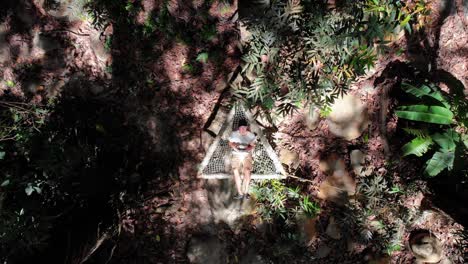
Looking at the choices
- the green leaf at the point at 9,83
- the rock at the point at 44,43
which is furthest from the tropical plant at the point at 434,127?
the green leaf at the point at 9,83

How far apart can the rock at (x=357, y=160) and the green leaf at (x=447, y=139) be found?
107 centimetres

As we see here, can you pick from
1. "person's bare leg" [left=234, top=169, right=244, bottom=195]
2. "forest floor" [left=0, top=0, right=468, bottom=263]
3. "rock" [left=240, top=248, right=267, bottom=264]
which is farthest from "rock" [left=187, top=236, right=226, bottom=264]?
"person's bare leg" [left=234, top=169, right=244, bottom=195]

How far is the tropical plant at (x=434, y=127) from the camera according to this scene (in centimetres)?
423

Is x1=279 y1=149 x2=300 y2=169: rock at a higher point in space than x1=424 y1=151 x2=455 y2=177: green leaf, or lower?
higher

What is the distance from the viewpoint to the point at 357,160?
5.15m

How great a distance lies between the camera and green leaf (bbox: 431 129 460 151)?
4.25m

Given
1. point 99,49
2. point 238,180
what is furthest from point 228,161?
point 99,49

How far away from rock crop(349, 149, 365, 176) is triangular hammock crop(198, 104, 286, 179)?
46.6 inches

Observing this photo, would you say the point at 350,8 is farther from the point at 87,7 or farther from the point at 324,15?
the point at 87,7

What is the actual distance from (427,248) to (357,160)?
1.67 meters

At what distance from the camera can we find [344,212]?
5285 mm

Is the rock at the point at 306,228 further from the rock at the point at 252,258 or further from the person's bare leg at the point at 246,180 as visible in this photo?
the person's bare leg at the point at 246,180

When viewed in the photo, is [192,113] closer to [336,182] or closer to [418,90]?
[336,182]

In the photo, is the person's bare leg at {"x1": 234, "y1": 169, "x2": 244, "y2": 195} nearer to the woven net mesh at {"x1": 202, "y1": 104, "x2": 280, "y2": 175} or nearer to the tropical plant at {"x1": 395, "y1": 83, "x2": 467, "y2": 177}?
the woven net mesh at {"x1": 202, "y1": 104, "x2": 280, "y2": 175}
